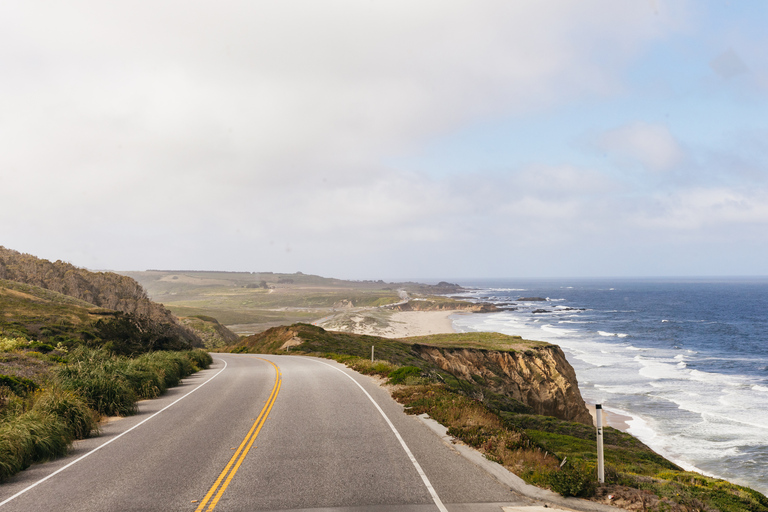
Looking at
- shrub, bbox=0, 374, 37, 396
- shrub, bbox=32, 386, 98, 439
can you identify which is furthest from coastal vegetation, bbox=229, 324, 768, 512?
shrub, bbox=0, 374, 37, 396

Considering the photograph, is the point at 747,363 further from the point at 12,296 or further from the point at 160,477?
the point at 12,296

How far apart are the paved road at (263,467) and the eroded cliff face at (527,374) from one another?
88.9ft

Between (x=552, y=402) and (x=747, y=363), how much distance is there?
3402 centimetres

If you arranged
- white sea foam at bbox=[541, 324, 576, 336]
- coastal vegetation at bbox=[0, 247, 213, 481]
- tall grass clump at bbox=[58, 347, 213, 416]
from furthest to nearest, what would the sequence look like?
white sea foam at bbox=[541, 324, 576, 336]
tall grass clump at bbox=[58, 347, 213, 416]
coastal vegetation at bbox=[0, 247, 213, 481]

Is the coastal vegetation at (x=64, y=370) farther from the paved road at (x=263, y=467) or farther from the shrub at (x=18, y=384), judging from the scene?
the paved road at (x=263, y=467)

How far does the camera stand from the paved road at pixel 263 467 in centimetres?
798

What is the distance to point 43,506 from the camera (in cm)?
784

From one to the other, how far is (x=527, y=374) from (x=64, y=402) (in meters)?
37.4

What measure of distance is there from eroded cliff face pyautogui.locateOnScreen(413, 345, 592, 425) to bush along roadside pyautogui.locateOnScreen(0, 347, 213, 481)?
2623 centimetres

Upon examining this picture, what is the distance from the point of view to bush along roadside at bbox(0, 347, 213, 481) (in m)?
10.3

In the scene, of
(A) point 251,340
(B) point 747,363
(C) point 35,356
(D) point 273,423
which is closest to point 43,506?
(D) point 273,423

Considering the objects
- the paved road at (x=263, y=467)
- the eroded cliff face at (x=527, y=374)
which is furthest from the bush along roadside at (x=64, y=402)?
the eroded cliff face at (x=527, y=374)

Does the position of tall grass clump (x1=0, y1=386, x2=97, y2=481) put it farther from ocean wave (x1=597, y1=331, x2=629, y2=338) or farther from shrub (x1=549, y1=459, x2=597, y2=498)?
ocean wave (x1=597, y1=331, x2=629, y2=338)

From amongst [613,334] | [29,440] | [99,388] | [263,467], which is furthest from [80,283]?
[613,334]
